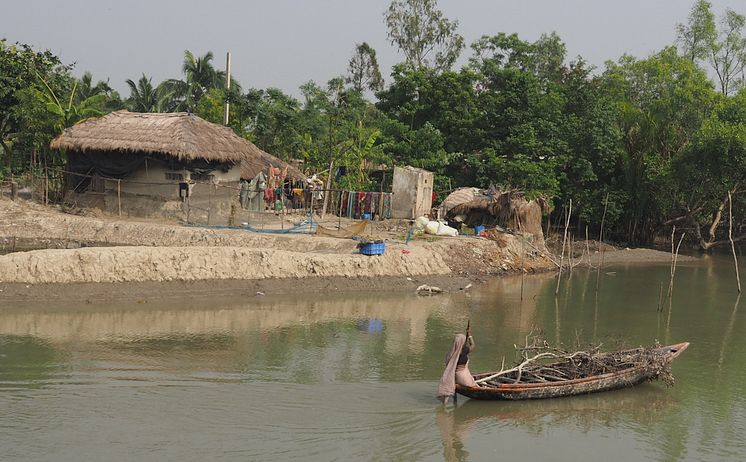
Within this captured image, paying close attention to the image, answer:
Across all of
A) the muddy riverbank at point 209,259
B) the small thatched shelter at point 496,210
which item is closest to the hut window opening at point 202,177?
the muddy riverbank at point 209,259

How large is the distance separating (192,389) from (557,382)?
5.42 meters

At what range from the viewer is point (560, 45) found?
39.8 meters

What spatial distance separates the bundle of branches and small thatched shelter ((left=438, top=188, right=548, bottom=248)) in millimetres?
13815

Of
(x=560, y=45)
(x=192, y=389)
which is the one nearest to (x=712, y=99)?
(x=560, y=45)

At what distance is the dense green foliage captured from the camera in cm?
2944

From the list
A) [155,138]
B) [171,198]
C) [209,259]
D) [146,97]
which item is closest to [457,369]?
[209,259]

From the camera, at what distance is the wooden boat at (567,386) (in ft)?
39.0

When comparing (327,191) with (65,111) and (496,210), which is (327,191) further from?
(65,111)

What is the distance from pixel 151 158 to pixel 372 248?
776 cm

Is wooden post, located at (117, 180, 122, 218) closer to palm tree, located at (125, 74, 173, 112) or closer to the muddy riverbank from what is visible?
the muddy riverbank

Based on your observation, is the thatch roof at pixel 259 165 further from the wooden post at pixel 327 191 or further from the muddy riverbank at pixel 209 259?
the muddy riverbank at pixel 209 259

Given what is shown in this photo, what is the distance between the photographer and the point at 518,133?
3122cm

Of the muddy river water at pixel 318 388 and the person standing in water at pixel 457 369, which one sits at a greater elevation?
the person standing in water at pixel 457 369

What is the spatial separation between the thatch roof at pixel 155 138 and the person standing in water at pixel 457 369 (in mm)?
14178
